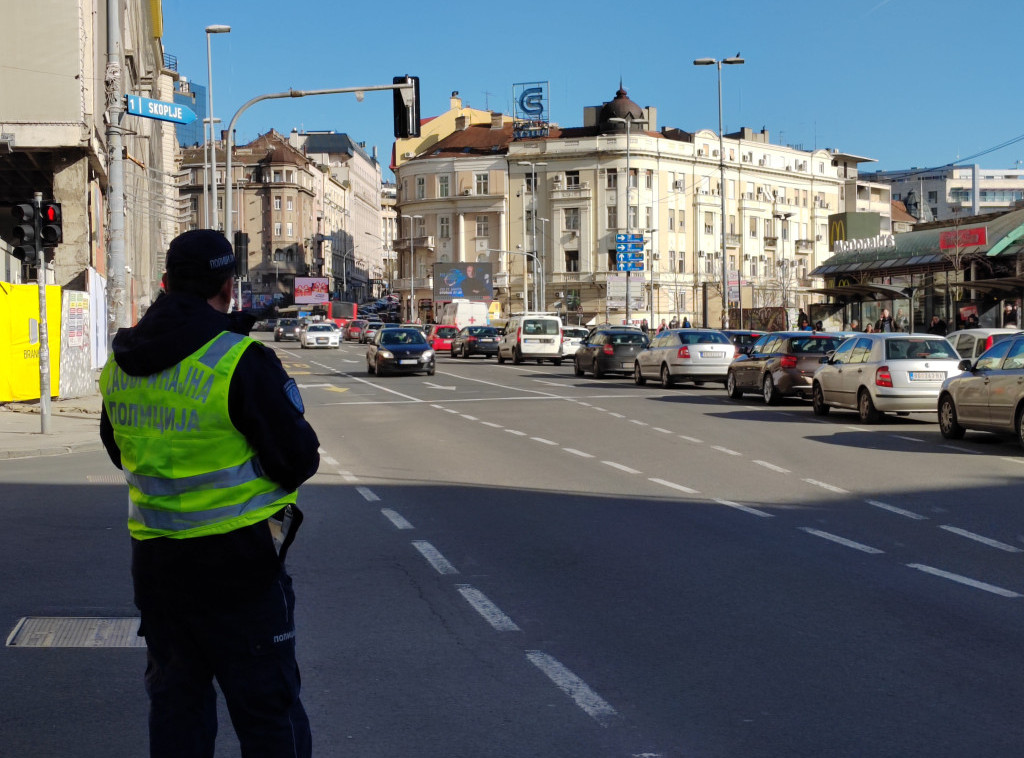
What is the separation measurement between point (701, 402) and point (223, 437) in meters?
23.7

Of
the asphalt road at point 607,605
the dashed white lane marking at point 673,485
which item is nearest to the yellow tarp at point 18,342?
the asphalt road at point 607,605

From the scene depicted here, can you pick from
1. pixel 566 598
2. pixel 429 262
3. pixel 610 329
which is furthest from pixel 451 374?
pixel 429 262

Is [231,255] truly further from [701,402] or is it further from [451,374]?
[451,374]

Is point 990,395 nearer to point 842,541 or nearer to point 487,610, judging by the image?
point 842,541

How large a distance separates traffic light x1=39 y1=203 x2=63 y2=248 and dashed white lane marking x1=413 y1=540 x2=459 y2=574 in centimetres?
1069

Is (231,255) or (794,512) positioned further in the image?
(794,512)

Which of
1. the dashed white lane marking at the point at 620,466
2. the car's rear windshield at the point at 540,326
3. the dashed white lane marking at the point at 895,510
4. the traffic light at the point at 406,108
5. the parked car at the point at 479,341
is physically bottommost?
the dashed white lane marking at the point at 895,510

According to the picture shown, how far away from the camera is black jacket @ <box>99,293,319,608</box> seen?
3.60m

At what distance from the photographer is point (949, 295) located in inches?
1788

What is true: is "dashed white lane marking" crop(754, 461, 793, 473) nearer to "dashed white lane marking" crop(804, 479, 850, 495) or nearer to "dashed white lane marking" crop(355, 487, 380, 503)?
"dashed white lane marking" crop(804, 479, 850, 495)

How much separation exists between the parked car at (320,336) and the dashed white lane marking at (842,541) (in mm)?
65518

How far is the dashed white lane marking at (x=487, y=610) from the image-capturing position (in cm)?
696

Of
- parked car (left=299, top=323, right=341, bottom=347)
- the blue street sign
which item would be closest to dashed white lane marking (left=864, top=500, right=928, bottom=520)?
the blue street sign

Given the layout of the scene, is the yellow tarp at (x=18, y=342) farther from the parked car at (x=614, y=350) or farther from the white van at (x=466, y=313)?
the white van at (x=466, y=313)
